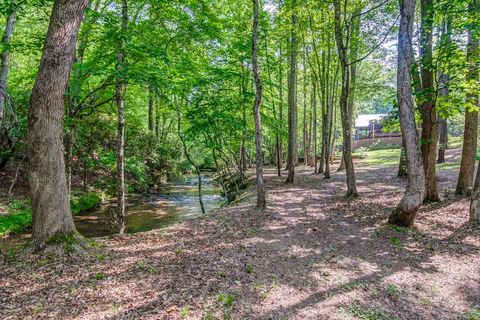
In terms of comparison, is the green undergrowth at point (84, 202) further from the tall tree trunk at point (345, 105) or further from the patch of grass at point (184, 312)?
the tall tree trunk at point (345, 105)

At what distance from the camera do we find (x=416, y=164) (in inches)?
293

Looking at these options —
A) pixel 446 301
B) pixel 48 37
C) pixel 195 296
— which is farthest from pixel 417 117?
pixel 48 37

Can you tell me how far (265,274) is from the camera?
5.23 m

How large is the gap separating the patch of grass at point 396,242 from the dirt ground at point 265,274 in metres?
0.03

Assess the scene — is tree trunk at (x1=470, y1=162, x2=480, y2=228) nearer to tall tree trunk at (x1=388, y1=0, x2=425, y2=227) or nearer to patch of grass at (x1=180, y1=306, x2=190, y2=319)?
tall tree trunk at (x1=388, y1=0, x2=425, y2=227)

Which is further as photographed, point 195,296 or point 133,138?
point 133,138

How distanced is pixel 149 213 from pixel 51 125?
8.85m

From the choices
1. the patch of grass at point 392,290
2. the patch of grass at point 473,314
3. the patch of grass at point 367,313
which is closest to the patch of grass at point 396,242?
the patch of grass at point 392,290

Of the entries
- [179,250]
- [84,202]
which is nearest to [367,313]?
[179,250]

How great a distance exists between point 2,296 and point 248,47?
11.5m

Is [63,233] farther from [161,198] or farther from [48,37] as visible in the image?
[161,198]

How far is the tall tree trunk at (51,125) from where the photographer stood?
17.0 feet

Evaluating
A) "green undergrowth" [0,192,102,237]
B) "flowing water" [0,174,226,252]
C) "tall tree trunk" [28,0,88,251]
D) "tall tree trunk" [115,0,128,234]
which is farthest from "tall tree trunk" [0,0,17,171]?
"tall tree trunk" [28,0,88,251]

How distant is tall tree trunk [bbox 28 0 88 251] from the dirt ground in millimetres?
711
